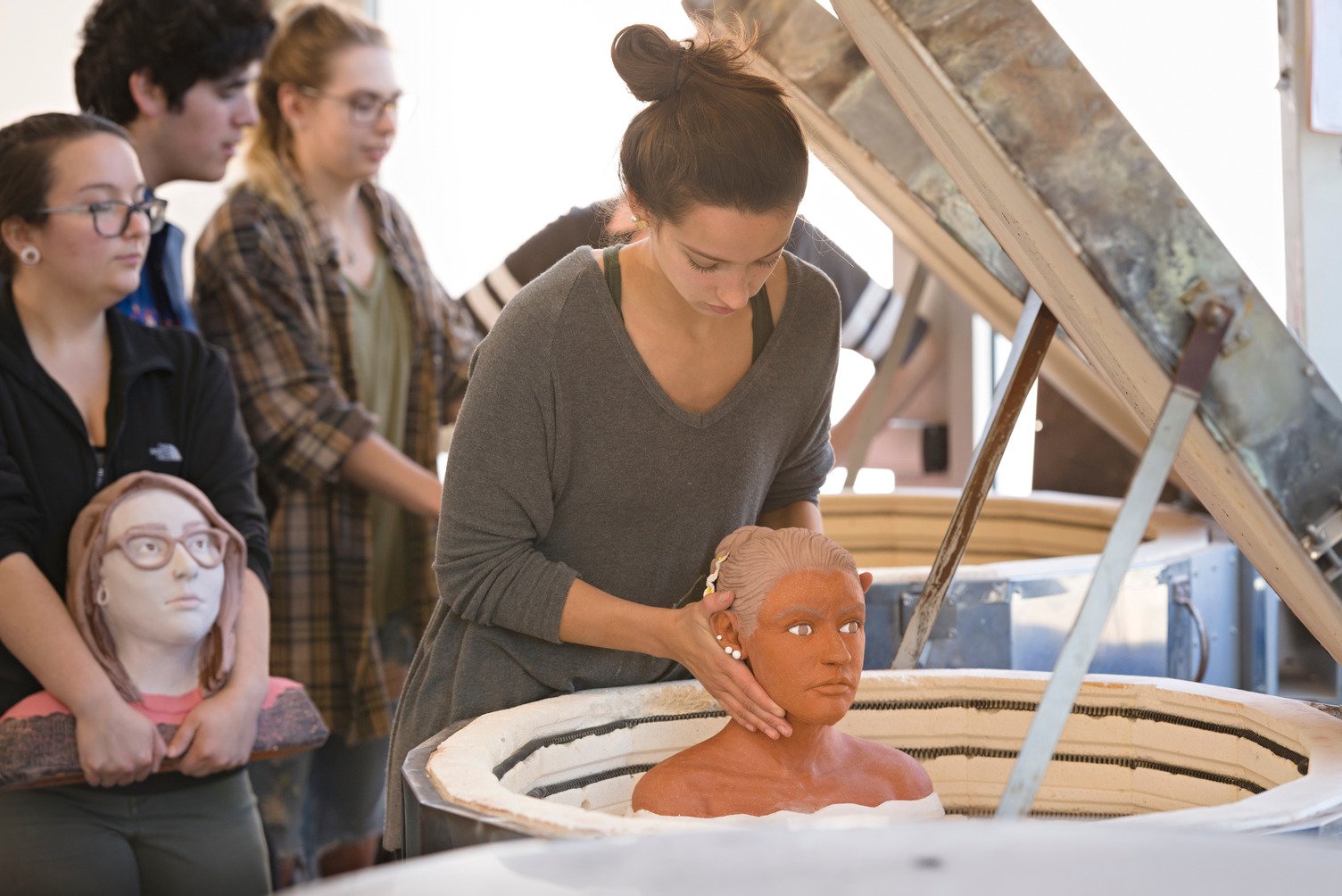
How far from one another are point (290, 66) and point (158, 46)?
1.44 ft

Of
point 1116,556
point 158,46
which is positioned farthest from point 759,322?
point 158,46

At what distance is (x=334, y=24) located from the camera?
9.64 ft

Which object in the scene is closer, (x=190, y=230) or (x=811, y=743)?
(x=811, y=743)

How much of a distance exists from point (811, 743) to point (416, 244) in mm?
1995

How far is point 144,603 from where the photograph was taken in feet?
5.92

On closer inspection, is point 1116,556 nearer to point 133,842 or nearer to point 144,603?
point 144,603


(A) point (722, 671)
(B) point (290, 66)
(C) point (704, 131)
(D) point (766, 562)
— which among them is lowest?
(A) point (722, 671)

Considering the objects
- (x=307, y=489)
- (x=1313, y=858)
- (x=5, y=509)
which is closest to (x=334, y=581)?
(x=307, y=489)

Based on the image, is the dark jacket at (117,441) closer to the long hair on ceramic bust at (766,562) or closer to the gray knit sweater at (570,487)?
the gray knit sweater at (570,487)

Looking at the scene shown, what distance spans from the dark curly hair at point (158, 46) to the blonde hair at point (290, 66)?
11.7 inches

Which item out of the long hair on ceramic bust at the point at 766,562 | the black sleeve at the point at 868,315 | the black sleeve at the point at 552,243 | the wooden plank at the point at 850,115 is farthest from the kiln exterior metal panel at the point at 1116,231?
the black sleeve at the point at 868,315

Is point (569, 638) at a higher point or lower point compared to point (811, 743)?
higher

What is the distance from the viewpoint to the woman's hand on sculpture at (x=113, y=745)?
1.75m

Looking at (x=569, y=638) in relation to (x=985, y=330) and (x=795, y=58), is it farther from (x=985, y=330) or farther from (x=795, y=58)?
(x=985, y=330)
